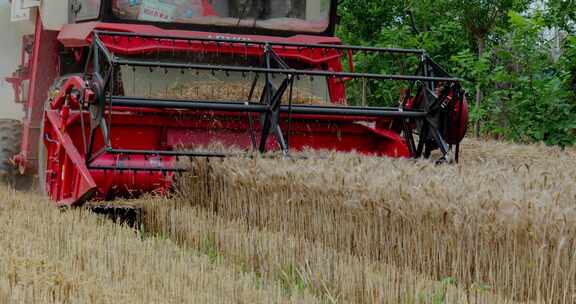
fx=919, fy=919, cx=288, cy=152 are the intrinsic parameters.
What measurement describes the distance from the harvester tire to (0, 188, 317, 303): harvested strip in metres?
2.44

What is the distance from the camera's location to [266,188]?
489 cm

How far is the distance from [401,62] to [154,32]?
4799mm

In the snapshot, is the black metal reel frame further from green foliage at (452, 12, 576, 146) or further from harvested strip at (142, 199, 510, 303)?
green foliage at (452, 12, 576, 146)

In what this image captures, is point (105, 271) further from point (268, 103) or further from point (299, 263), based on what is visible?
point (268, 103)

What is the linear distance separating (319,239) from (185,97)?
6.30ft

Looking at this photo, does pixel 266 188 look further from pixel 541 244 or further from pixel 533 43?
pixel 533 43

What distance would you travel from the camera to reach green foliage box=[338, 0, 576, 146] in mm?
8625

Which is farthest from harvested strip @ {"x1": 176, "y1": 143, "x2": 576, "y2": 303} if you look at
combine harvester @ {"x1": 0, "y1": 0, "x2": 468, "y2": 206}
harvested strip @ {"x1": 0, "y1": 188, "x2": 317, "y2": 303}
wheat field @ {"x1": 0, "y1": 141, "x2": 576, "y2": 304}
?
harvested strip @ {"x1": 0, "y1": 188, "x2": 317, "y2": 303}

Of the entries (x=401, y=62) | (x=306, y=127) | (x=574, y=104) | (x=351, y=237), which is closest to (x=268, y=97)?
(x=306, y=127)

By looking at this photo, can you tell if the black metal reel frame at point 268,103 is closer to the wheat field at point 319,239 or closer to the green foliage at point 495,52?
the wheat field at point 319,239

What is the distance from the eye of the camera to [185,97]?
601cm

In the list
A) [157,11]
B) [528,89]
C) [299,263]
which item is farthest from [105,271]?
[528,89]

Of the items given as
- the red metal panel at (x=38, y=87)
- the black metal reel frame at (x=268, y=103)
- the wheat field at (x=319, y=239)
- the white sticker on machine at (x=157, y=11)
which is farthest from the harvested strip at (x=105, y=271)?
the red metal panel at (x=38, y=87)

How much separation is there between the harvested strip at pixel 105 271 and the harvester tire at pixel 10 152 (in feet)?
8.01
